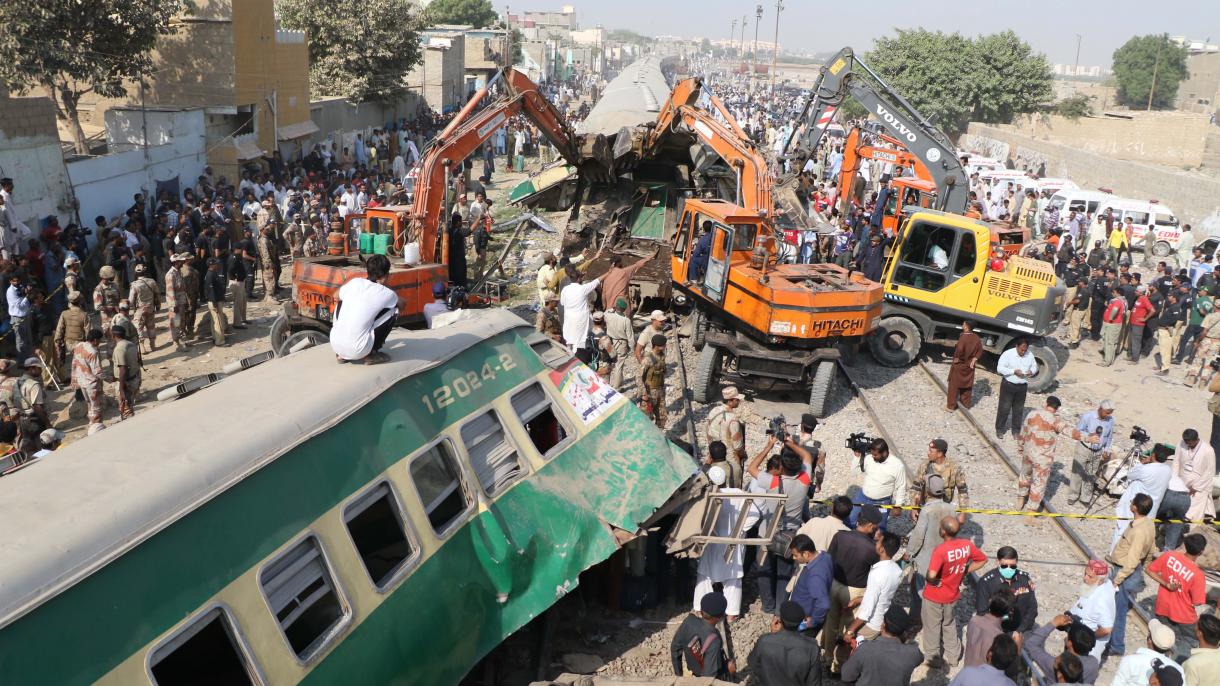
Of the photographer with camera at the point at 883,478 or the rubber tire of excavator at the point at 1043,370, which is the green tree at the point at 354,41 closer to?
the rubber tire of excavator at the point at 1043,370

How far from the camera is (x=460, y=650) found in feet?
20.0

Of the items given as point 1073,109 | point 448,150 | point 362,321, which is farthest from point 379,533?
point 1073,109

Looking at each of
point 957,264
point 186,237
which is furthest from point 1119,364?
point 186,237

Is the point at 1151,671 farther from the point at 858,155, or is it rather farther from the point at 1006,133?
the point at 1006,133

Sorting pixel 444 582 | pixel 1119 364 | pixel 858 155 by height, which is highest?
pixel 858 155

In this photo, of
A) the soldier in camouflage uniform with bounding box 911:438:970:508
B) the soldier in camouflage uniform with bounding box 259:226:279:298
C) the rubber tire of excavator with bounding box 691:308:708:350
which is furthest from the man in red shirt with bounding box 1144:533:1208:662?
the soldier in camouflage uniform with bounding box 259:226:279:298

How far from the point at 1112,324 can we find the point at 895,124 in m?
6.17

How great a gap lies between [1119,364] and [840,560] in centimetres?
1338

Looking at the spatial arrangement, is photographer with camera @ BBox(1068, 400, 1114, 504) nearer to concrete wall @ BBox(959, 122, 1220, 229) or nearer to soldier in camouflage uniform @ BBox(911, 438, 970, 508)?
soldier in camouflage uniform @ BBox(911, 438, 970, 508)

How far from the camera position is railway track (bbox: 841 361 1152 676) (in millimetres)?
9695

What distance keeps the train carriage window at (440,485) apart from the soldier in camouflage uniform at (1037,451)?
24.5ft

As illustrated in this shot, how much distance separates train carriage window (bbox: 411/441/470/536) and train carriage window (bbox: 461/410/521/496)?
0.21 m

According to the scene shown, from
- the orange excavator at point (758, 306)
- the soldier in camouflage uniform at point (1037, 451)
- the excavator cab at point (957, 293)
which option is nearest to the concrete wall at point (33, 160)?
the orange excavator at point (758, 306)

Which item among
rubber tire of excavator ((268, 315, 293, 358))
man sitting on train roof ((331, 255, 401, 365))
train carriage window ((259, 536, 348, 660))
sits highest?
man sitting on train roof ((331, 255, 401, 365))
